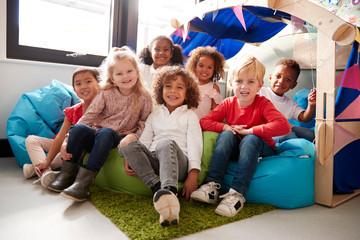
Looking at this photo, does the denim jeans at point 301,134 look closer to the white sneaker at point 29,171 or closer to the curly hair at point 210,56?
the curly hair at point 210,56

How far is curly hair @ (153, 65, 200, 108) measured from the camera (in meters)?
1.56

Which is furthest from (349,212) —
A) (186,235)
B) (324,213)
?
(186,235)

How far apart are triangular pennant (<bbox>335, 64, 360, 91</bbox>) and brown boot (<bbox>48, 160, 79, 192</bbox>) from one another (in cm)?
144

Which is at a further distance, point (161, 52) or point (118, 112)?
point (161, 52)

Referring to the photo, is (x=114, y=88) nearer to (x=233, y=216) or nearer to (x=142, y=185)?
(x=142, y=185)

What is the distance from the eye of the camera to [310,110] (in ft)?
5.76

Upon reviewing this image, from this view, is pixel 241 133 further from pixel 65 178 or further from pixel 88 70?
pixel 88 70

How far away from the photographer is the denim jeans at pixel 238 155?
129 cm

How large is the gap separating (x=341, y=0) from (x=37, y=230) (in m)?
2.53

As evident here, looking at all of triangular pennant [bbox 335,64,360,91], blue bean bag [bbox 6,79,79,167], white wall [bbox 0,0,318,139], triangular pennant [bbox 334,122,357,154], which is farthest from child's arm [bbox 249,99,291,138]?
blue bean bag [bbox 6,79,79,167]

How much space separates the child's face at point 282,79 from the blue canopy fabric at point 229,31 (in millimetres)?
447

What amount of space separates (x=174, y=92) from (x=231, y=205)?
0.66 metres

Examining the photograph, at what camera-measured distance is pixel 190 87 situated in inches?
62.4

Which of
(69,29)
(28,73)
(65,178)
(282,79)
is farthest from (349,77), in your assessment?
(69,29)
